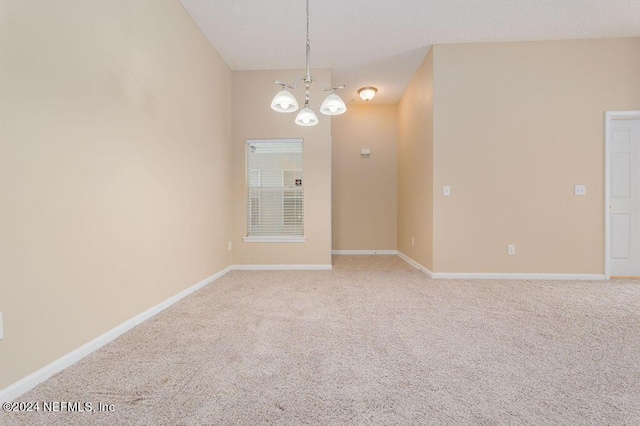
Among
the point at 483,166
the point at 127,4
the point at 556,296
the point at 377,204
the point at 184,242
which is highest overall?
the point at 127,4

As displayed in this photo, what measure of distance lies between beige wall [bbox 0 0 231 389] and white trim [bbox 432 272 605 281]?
3044 millimetres

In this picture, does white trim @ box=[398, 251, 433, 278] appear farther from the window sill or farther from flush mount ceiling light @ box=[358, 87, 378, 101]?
flush mount ceiling light @ box=[358, 87, 378, 101]

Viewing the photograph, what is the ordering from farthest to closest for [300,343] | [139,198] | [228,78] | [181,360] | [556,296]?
[228,78] < [556,296] < [139,198] < [300,343] < [181,360]

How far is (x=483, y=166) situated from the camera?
343cm

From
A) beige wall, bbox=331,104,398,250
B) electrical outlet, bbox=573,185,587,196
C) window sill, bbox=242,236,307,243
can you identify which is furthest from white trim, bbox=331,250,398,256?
electrical outlet, bbox=573,185,587,196

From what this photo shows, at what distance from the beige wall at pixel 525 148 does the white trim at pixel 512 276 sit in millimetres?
61

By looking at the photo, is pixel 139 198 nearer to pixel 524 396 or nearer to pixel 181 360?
pixel 181 360

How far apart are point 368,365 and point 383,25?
3380 mm

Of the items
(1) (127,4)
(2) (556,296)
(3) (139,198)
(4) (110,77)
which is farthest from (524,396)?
(1) (127,4)

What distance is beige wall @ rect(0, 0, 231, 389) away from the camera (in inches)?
50.8

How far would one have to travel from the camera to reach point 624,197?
339cm

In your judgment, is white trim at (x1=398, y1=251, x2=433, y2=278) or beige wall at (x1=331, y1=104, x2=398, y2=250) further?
beige wall at (x1=331, y1=104, x2=398, y2=250)

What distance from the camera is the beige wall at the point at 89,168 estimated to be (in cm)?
129

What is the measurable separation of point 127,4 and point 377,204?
4.60 metres
